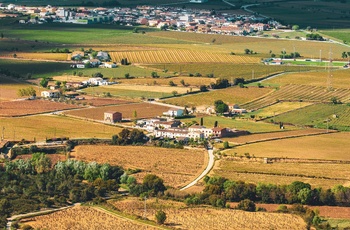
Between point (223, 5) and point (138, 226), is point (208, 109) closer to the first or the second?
point (138, 226)

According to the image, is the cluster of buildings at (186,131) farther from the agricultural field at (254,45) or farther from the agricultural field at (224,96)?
the agricultural field at (254,45)

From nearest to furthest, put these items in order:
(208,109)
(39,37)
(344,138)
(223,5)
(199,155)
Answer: (199,155) → (344,138) → (208,109) → (39,37) → (223,5)

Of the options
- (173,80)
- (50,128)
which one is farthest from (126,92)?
(50,128)

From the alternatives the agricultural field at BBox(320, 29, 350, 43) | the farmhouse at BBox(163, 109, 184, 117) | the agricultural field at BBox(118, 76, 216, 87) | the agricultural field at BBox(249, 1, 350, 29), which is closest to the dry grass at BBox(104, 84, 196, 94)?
the agricultural field at BBox(118, 76, 216, 87)

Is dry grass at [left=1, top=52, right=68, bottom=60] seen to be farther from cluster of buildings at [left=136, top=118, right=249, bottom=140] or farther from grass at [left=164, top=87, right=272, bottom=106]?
cluster of buildings at [left=136, top=118, right=249, bottom=140]

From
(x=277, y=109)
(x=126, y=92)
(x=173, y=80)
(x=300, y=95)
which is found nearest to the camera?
(x=277, y=109)

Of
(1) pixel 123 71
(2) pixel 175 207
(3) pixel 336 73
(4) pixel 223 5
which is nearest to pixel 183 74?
(1) pixel 123 71

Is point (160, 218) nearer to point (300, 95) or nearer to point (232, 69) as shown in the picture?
point (300, 95)
